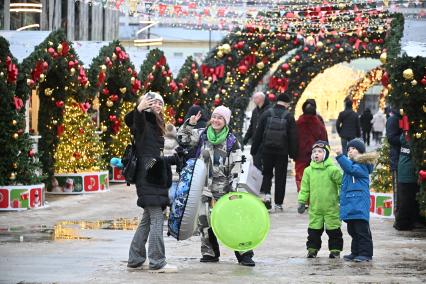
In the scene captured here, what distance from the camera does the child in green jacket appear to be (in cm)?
1227

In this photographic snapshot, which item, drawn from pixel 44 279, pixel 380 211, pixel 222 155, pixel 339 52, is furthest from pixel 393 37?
pixel 339 52

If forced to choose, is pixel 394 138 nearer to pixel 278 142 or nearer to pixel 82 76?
pixel 278 142

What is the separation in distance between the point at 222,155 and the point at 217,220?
816 millimetres

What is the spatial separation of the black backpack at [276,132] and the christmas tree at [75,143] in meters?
4.51

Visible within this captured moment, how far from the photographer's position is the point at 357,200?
12125mm

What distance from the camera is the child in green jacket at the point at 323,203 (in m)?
12.3

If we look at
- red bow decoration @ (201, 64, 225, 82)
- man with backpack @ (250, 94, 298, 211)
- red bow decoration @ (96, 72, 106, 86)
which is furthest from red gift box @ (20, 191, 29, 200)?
red bow decoration @ (201, 64, 225, 82)

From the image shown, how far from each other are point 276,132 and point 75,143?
16.3 feet

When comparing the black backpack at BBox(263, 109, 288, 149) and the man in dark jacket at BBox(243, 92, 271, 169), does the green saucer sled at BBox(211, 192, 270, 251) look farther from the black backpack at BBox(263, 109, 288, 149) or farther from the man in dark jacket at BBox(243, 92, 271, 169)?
the man in dark jacket at BBox(243, 92, 271, 169)

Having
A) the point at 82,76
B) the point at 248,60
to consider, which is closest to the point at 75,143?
the point at 82,76

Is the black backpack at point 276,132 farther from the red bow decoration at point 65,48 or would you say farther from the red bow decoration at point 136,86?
the red bow decoration at point 136,86

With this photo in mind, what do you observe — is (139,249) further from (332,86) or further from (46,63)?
(332,86)

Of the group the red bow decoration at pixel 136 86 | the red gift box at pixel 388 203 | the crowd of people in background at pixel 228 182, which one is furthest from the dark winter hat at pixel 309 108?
the red bow decoration at pixel 136 86

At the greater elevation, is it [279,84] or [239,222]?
[279,84]
